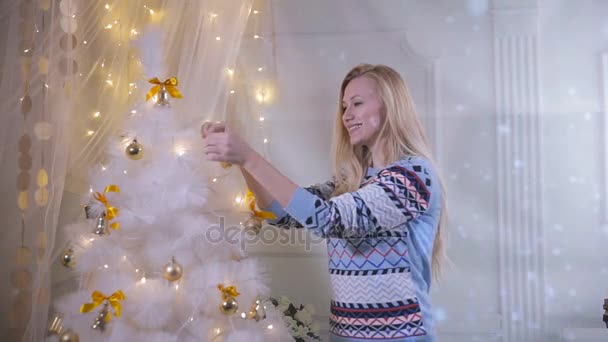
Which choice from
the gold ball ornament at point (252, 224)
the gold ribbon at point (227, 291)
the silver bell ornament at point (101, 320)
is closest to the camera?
the silver bell ornament at point (101, 320)

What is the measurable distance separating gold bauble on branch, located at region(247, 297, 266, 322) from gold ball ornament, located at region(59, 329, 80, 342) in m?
0.42

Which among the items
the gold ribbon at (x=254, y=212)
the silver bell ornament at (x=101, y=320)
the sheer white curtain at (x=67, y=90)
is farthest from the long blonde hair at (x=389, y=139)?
the silver bell ornament at (x=101, y=320)

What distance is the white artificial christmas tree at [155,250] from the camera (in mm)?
1434

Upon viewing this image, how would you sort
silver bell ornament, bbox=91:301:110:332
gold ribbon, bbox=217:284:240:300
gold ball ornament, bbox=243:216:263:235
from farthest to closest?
gold ball ornament, bbox=243:216:263:235 → gold ribbon, bbox=217:284:240:300 → silver bell ornament, bbox=91:301:110:332

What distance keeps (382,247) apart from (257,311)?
1.21ft

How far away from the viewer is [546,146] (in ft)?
8.22

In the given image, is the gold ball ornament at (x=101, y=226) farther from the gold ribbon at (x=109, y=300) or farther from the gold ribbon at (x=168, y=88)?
the gold ribbon at (x=168, y=88)

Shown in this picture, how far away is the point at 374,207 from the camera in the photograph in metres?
1.44

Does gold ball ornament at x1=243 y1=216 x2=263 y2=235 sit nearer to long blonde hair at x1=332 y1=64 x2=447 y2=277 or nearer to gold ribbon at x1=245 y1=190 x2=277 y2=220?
gold ribbon at x1=245 y1=190 x2=277 y2=220

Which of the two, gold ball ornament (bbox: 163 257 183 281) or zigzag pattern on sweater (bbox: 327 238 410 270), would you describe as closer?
gold ball ornament (bbox: 163 257 183 281)

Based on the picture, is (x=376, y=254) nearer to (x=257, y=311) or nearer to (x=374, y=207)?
(x=374, y=207)

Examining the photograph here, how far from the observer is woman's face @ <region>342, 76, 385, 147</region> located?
171 cm

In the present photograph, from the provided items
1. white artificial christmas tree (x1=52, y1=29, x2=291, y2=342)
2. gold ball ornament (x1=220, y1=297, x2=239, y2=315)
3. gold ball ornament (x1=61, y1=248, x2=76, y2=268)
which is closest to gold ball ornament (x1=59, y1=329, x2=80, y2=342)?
white artificial christmas tree (x1=52, y1=29, x2=291, y2=342)

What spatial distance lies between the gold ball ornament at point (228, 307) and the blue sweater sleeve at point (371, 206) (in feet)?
0.85
